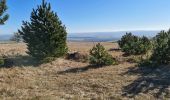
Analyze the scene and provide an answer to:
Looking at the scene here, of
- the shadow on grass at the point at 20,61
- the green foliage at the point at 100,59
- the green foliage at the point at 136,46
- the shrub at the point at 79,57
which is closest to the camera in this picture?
the green foliage at the point at 100,59

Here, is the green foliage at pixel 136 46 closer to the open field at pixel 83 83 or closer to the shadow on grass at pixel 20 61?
the open field at pixel 83 83

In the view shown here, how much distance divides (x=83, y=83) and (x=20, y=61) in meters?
12.9

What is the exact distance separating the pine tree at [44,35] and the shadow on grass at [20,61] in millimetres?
934

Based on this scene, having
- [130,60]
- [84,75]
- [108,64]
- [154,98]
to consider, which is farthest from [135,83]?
[130,60]

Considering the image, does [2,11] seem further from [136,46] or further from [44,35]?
[136,46]

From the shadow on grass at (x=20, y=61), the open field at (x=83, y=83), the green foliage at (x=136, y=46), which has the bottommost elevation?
the open field at (x=83, y=83)

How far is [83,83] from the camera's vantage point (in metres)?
23.0

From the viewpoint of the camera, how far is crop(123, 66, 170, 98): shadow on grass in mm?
19902

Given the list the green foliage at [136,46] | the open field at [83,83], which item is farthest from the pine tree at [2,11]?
the green foliage at [136,46]

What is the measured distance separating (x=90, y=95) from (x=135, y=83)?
408 centimetres

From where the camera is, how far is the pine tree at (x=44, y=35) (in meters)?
32.7

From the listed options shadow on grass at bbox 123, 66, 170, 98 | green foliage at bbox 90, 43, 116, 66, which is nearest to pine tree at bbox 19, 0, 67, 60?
green foliage at bbox 90, 43, 116, 66

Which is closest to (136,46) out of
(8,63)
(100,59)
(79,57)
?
(79,57)

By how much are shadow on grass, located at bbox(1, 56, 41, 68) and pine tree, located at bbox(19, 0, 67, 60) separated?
93cm
